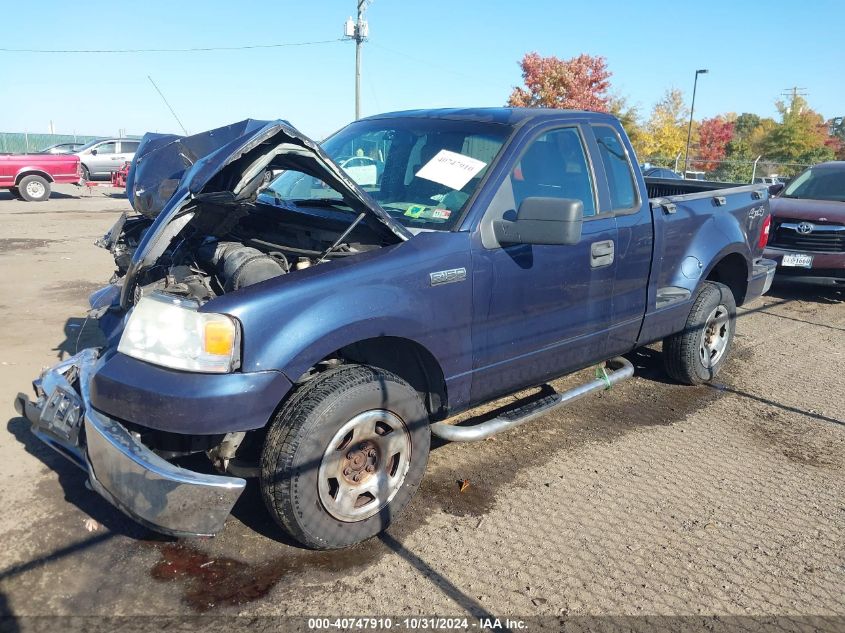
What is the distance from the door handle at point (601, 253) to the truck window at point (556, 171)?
0.67 feet

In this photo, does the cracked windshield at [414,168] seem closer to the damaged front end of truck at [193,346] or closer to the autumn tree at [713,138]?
the damaged front end of truck at [193,346]

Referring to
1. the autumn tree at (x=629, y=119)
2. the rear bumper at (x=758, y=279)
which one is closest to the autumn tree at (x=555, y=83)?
the autumn tree at (x=629, y=119)

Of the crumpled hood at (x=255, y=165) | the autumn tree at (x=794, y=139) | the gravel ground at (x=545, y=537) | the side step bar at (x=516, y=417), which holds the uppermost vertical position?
the autumn tree at (x=794, y=139)

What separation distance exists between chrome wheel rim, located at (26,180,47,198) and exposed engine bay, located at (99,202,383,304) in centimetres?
1814

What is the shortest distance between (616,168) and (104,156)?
24.2 meters

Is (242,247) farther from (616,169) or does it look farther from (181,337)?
(616,169)

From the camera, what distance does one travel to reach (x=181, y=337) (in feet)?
9.18

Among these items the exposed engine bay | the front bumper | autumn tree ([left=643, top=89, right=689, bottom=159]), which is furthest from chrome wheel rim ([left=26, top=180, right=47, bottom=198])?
autumn tree ([left=643, top=89, right=689, bottom=159])

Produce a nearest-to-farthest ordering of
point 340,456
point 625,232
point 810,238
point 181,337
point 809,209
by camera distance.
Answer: point 181,337
point 340,456
point 625,232
point 810,238
point 809,209

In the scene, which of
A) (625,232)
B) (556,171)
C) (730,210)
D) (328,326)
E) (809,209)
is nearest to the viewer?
(328,326)

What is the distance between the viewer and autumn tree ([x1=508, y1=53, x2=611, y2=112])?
36.0m

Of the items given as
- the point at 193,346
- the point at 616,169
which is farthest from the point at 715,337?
the point at 193,346

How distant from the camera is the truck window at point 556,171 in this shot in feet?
12.5

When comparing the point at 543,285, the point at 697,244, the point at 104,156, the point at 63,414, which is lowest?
the point at 63,414
